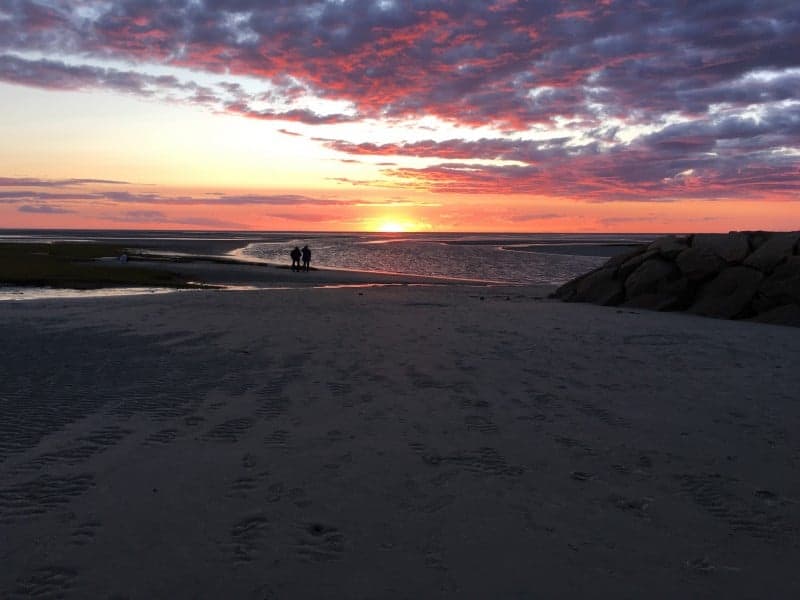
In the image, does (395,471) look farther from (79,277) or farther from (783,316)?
(79,277)

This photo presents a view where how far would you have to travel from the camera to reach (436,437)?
293 inches

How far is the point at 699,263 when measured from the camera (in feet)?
74.2

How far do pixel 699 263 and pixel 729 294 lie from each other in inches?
78.8

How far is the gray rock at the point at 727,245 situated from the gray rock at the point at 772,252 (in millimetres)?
443

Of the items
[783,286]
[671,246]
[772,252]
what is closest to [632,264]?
[671,246]

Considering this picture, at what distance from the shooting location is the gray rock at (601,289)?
23.8 m

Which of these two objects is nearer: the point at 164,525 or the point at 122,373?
the point at 164,525

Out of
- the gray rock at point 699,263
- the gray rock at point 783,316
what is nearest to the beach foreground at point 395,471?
the gray rock at point 783,316

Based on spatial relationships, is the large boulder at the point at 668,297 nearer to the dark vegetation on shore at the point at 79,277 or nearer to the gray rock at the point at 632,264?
the gray rock at the point at 632,264

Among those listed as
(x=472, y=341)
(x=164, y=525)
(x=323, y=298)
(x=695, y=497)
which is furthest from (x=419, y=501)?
(x=323, y=298)

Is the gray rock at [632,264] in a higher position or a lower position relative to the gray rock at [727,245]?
lower

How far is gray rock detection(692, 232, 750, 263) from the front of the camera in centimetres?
2203

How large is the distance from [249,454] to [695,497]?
15.2 feet

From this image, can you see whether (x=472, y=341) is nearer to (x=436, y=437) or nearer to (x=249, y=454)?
(x=436, y=437)
